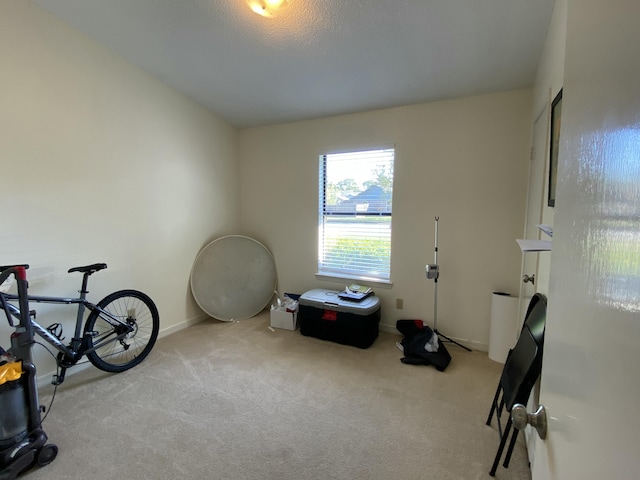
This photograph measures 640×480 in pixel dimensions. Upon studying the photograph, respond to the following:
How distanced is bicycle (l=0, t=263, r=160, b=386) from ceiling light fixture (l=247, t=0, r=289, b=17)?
2.07m

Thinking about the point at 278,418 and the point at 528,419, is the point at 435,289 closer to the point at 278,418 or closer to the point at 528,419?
the point at 278,418

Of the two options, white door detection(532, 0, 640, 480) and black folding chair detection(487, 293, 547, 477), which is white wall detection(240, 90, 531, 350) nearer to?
black folding chair detection(487, 293, 547, 477)

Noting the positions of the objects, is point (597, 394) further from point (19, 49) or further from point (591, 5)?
point (19, 49)

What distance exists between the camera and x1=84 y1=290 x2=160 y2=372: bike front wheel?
Result: 7.62 feet

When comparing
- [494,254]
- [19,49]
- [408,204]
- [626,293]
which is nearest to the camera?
[626,293]

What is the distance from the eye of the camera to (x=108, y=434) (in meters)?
1.75

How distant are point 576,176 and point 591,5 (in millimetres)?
298

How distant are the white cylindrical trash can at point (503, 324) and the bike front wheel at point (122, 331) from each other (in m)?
3.04

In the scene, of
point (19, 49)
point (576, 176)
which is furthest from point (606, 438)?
point (19, 49)

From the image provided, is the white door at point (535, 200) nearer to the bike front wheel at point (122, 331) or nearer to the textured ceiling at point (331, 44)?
the textured ceiling at point (331, 44)

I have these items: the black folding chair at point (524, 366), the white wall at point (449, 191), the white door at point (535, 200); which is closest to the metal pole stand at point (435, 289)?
the white wall at point (449, 191)

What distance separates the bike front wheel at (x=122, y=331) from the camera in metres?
2.32

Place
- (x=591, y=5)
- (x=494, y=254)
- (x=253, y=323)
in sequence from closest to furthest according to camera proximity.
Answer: (x=591, y=5) → (x=494, y=254) → (x=253, y=323)

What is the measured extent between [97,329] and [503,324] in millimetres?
3477
